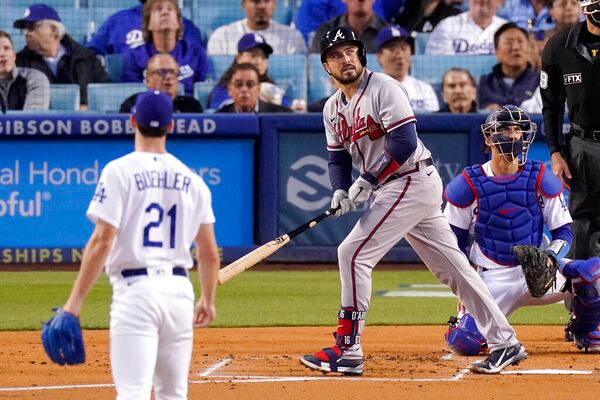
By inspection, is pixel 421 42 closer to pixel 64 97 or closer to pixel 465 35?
pixel 465 35

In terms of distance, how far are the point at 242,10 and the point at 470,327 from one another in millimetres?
8469

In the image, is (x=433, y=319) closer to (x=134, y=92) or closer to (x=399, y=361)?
(x=399, y=361)

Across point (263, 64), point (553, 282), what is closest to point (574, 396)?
point (553, 282)

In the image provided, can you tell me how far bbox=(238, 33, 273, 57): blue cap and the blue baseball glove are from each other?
8864 mm

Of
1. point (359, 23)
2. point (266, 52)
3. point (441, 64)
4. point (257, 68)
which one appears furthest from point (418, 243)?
point (359, 23)

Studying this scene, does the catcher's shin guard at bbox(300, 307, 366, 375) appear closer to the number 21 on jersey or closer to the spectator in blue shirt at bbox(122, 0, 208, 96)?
the number 21 on jersey

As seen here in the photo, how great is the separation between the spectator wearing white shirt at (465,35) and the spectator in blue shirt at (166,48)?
282 centimetres

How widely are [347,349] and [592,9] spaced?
2.70 meters

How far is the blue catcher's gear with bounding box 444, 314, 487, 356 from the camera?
722 cm

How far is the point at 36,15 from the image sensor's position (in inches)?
534

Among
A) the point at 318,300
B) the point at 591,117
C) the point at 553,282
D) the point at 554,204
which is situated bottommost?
the point at 318,300

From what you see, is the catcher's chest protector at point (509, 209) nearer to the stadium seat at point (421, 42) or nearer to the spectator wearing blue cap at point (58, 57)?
the spectator wearing blue cap at point (58, 57)

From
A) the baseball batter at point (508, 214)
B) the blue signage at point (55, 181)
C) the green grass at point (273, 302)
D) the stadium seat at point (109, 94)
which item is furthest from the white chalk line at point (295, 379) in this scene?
the stadium seat at point (109, 94)

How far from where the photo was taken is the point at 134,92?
13.0 metres
